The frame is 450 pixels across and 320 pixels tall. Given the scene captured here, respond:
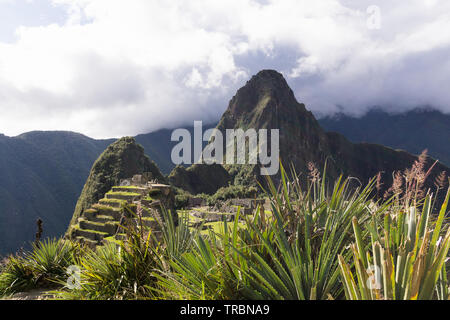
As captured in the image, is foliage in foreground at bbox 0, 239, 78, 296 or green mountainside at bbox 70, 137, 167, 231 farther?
green mountainside at bbox 70, 137, 167, 231

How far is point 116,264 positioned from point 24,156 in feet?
627

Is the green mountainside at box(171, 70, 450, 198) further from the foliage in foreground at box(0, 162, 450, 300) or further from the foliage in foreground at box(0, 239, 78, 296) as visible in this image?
the foliage in foreground at box(0, 162, 450, 300)

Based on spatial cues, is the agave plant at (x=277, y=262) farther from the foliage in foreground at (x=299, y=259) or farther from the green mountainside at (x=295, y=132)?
the green mountainside at (x=295, y=132)

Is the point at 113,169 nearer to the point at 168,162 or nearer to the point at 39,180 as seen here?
the point at 39,180

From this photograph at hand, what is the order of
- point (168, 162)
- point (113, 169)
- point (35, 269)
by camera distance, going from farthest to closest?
point (168, 162) < point (113, 169) < point (35, 269)

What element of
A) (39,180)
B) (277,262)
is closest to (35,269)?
(277,262)

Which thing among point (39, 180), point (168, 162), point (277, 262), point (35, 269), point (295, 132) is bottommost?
point (35, 269)

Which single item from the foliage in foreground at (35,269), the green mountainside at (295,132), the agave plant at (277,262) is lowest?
the foliage in foreground at (35,269)

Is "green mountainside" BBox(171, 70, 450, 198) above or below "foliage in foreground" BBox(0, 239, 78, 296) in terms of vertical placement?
above

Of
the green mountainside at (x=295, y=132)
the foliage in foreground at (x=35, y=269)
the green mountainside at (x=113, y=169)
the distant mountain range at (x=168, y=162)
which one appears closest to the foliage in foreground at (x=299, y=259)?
the foliage in foreground at (x=35, y=269)

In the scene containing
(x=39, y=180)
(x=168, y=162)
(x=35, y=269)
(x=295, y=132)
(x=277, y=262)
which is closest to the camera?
(x=277, y=262)

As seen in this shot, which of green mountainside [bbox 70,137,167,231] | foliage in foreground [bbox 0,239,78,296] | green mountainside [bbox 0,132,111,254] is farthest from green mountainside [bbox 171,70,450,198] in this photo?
foliage in foreground [bbox 0,239,78,296]

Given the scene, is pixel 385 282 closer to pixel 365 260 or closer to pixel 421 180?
pixel 365 260

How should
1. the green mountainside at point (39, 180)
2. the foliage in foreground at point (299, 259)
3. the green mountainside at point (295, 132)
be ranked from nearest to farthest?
the foliage in foreground at point (299, 259), the green mountainside at point (39, 180), the green mountainside at point (295, 132)
